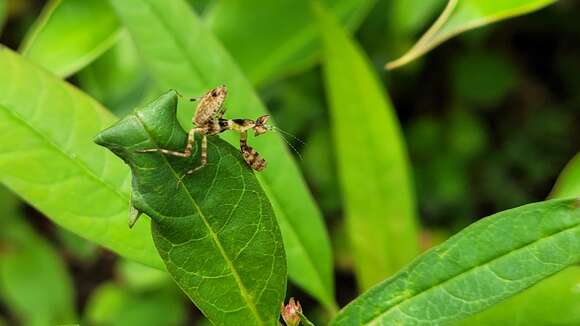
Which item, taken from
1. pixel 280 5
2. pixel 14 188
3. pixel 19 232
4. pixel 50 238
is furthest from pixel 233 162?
pixel 50 238

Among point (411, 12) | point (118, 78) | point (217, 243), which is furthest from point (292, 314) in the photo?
point (118, 78)

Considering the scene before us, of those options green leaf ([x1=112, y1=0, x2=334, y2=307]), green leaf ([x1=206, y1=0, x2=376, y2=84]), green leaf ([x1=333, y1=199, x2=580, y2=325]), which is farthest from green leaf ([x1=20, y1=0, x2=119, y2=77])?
green leaf ([x1=333, y1=199, x2=580, y2=325])

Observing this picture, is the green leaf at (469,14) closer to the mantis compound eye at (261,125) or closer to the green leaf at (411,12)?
the mantis compound eye at (261,125)

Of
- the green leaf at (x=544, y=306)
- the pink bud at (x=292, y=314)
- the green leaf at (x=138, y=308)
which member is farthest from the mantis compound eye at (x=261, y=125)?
the green leaf at (x=138, y=308)

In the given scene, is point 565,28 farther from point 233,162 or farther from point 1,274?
point 233,162

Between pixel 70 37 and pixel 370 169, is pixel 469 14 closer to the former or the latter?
pixel 370 169

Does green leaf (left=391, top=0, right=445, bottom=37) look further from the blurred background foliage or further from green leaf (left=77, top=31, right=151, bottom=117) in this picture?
the blurred background foliage
